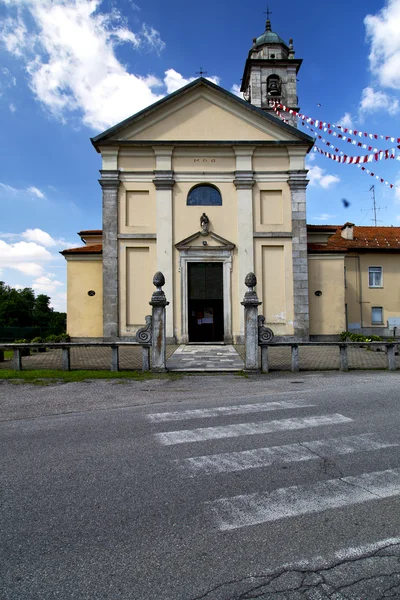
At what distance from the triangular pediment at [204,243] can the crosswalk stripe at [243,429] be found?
15.4m

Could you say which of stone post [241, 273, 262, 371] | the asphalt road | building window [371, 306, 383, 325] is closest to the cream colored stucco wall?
building window [371, 306, 383, 325]

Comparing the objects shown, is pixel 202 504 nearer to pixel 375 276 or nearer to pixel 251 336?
pixel 251 336

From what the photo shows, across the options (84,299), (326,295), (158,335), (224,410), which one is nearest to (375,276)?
(326,295)

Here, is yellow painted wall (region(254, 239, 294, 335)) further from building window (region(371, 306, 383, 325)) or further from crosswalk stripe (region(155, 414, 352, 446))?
crosswalk stripe (region(155, 414, 352, 446))

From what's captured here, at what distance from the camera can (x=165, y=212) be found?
21.2 m

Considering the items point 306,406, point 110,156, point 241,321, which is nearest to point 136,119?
point 110,156

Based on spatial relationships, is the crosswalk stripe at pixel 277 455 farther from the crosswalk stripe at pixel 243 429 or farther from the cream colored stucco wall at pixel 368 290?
the cream colored stucco wall at pixel 368 290

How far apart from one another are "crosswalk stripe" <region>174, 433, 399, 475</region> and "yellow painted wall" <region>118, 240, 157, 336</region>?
644 inches

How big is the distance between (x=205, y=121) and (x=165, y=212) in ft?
16.9

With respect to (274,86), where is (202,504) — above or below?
below

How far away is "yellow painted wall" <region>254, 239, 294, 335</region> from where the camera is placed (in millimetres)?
21206

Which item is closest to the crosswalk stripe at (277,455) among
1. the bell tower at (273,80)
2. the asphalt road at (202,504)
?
the asphalt road at (202,504)

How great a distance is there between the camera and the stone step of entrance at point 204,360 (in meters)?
11.9

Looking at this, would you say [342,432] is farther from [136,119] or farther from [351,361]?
[136,119]
